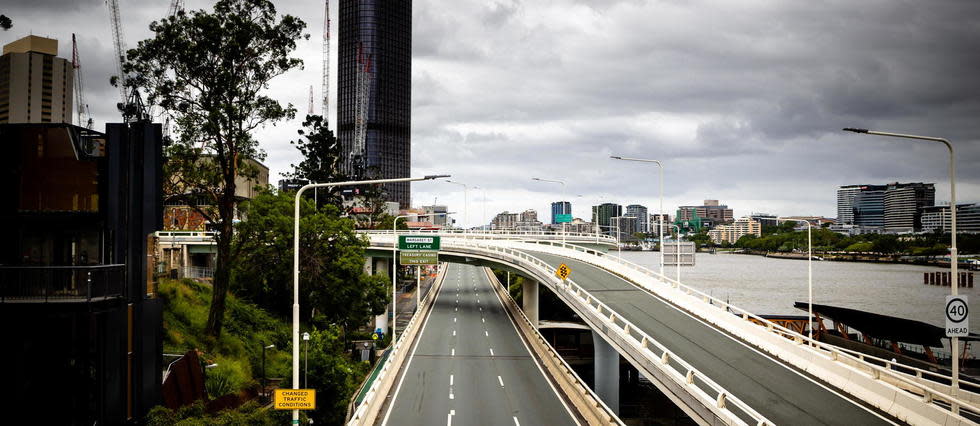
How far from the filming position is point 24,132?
17938 mm

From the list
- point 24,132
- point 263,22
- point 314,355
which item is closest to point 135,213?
point 24,132

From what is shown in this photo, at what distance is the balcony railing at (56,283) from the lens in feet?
54.0

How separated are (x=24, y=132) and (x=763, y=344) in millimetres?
28598

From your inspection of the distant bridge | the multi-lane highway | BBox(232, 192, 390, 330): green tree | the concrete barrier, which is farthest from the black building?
BBox(232, 192, 390, 330): green tree

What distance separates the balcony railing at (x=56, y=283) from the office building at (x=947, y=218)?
415 ft

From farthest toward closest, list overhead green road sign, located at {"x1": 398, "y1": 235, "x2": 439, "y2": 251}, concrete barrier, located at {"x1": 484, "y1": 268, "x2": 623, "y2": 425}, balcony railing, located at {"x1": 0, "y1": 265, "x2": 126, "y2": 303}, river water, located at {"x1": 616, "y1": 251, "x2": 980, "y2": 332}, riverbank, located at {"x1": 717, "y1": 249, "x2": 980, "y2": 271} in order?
1. riverbank, located at {"x1": 717, "y1": 249, "x2": 980, "y2": 271}
2. river water, located at {"x1": 616, "y1": 251, "x2": 980, "y2": 332}
3. overhead green road sign, located at {"x1": 398, "y1": 235, "x2": 439, "y2": 251}
4. concrete barrier, located at {"x1": 484, "y1": 268, "x2": 623, "y2": 425}
5. balcony railing, located at {"x1": 0, "y1": 265, "x2": 126, "y2": 303}

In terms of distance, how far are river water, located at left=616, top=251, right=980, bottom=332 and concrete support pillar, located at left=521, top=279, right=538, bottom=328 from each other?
3308 cm

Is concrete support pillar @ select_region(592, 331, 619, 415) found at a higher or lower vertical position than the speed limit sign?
lower

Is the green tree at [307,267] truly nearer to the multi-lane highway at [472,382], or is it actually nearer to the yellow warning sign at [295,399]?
the multi-lane highway at [472,382]

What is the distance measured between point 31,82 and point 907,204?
172836 mm

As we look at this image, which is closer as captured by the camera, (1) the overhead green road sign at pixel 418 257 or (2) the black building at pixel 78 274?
(2) the black building at pixel 78 274

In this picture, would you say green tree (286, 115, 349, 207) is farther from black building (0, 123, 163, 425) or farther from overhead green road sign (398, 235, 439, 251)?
black building (0, 123, 163, 425)

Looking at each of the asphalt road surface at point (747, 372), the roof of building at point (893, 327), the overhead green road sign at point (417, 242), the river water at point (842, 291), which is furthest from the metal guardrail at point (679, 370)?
the river water at point (842, 291)

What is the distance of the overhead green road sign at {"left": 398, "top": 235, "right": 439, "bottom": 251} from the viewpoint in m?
50.0
